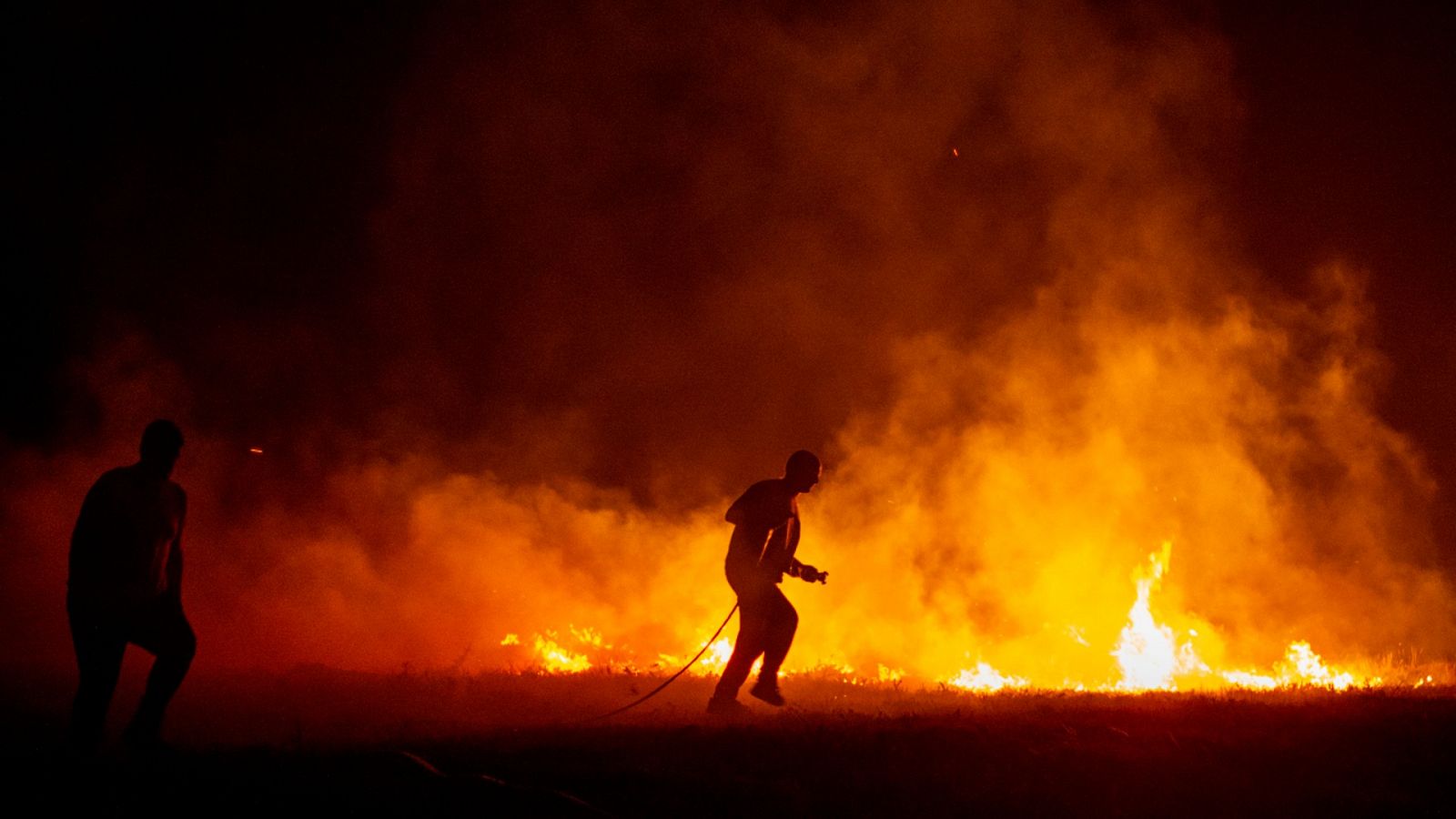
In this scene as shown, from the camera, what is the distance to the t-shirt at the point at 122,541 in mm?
7164

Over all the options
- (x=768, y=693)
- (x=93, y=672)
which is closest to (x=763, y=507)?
(x=768, y=693)

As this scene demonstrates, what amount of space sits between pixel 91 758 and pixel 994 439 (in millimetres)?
17619

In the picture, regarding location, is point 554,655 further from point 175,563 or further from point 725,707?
point 175,563

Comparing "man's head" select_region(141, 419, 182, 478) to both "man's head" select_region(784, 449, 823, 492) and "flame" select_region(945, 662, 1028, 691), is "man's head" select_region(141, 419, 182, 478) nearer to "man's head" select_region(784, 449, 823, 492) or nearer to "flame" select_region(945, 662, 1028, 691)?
"man's head" select_region(784, 449, 823, 492)

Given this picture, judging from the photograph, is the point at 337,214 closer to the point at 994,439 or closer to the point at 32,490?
the point at 32,490

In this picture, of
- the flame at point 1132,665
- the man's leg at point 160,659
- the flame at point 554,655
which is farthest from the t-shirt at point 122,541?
the flame at point 554,655

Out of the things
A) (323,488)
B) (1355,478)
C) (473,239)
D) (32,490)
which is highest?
(473,239)

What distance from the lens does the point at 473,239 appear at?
2394 cm

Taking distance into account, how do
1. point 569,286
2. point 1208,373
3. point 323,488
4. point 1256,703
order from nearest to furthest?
point 1256,703 → point 323,488 → point 1208,373 → point 569,286

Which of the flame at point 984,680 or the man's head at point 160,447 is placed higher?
the flame at point 984,680

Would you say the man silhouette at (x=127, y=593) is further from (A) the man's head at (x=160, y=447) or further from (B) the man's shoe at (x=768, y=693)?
(B) the man's shoe at (x=768, y=693)

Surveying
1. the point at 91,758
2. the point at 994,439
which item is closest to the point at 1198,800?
the point at 91,758

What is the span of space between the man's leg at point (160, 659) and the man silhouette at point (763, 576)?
4.25 metres

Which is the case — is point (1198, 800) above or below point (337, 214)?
below
